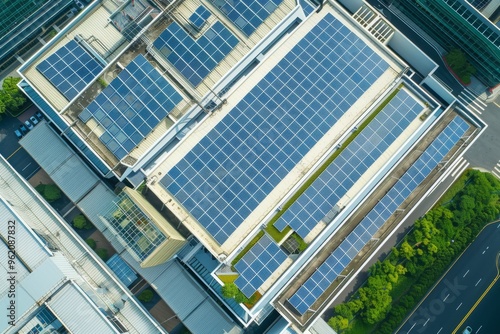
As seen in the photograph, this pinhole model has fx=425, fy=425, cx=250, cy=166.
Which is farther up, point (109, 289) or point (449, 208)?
point (449, 208)

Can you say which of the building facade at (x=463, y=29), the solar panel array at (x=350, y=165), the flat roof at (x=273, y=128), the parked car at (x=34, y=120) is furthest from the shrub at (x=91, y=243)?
the building facade at (x=463, y=29)

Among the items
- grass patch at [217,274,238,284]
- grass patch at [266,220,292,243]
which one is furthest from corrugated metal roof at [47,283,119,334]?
grass patch at [266,220,292,243]

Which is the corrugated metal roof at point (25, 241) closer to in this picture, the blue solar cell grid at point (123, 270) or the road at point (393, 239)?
the blue solar cell grid at point (123, 270)

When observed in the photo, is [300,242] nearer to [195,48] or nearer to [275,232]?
[275,232]

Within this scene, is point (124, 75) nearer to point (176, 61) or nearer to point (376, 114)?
point (176, 61)

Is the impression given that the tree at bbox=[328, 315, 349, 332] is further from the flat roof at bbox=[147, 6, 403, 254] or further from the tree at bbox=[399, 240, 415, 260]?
the flat roof at bbox=[147, 6, 403, 254]

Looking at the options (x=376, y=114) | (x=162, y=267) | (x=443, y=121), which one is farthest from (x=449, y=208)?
(x=162, y=267)

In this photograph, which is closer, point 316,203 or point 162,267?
point 316,203

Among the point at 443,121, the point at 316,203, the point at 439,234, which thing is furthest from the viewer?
the point at 439,234
